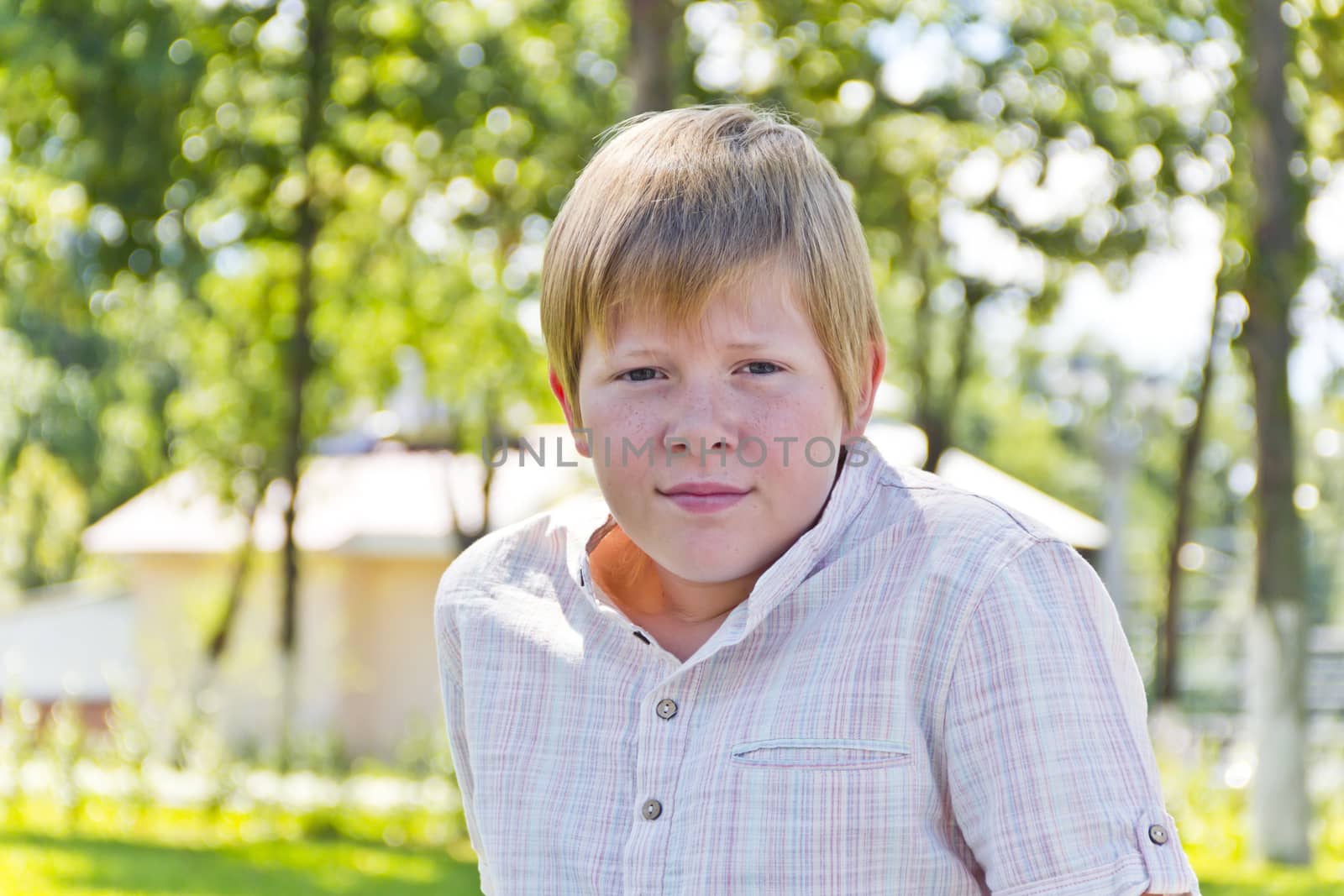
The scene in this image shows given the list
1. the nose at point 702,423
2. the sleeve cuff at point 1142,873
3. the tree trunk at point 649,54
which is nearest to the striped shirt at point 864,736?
the sleeve cuff at point 1142,873

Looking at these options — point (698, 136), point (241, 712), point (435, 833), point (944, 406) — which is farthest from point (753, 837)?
point (241, 712)

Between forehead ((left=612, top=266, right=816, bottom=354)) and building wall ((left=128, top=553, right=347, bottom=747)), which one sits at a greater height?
forehead ((left=612, top=266, right=816, bottom=354))

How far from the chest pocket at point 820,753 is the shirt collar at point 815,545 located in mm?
122

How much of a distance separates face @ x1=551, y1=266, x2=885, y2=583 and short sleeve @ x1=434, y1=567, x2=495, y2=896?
1.12 ft

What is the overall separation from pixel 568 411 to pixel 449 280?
556 inches

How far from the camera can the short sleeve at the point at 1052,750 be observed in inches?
49.7

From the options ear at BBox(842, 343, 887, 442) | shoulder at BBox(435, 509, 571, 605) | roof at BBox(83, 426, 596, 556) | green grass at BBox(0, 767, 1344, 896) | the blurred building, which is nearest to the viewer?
ear at BBox(842, 343, 887, 442)

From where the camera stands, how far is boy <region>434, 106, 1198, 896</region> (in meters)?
1.30

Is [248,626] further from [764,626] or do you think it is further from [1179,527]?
[764,626]

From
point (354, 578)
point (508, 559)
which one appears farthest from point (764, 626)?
point (354, 578)

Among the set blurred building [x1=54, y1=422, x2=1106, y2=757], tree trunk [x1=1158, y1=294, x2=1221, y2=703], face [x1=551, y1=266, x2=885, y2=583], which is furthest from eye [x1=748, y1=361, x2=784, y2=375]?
blurred building [x1=54, y1=422, x2=1106, y2=757]

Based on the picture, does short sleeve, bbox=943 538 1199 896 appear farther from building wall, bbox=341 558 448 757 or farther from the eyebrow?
building wall, bbox=341 558 448 757

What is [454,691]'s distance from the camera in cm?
185

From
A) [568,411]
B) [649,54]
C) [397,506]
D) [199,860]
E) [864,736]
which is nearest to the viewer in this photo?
[864,736]
